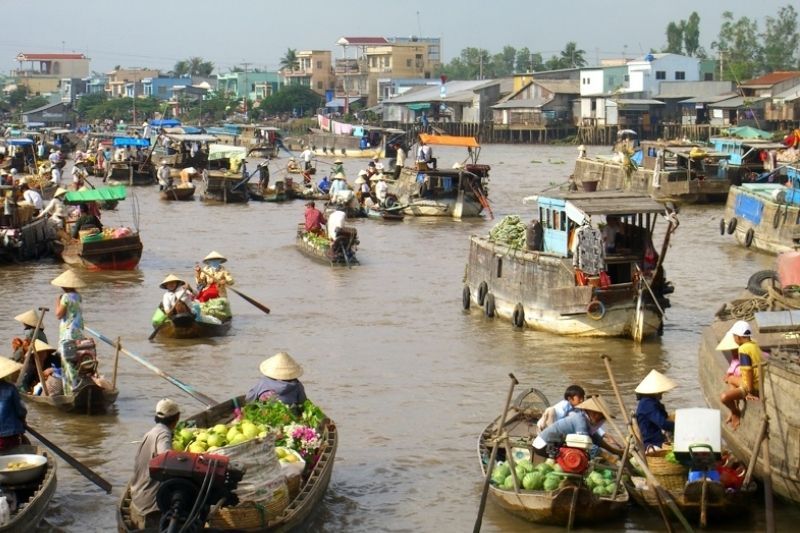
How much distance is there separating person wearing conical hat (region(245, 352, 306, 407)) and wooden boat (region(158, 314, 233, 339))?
6171 mm

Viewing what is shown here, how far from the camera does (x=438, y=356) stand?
55.3 ft

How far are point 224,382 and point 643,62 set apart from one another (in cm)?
6579

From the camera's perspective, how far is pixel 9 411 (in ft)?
32.7

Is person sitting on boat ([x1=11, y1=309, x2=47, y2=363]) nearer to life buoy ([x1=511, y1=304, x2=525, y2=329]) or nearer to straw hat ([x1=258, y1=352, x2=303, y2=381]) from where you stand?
straw hat ([x1=258, y1=352, x2=303, y2=381])

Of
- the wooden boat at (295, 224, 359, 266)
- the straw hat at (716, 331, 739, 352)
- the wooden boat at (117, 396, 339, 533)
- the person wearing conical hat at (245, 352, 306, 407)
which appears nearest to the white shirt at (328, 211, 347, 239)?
the wooden boat at (295, 224, 359, 266)

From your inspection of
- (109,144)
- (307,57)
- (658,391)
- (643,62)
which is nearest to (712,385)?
(658,391)

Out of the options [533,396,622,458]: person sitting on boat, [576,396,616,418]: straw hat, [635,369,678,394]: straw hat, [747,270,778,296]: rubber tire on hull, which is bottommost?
[533,396,622,458]: person sitting on boat

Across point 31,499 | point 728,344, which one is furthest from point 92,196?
point 728,344

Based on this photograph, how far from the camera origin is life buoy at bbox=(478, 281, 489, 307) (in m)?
19.1

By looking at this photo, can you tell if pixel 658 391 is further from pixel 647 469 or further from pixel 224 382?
pixel 224 382

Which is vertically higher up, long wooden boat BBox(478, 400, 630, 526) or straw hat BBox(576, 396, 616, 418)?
straw hat BBox(576, 396, 616, 418)

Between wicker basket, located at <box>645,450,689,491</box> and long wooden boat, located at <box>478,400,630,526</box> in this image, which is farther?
wicker basket, located at <box>645,450,689,491</box>

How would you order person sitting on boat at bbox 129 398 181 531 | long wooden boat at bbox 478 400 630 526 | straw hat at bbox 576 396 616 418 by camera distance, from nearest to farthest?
person sitting on boat at bbox 129 398 181 531
long wooden boat at bbox 478 400 630 526
straw hat at bbox 576 396 616 418

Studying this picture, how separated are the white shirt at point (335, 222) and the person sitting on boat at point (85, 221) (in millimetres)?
4213
